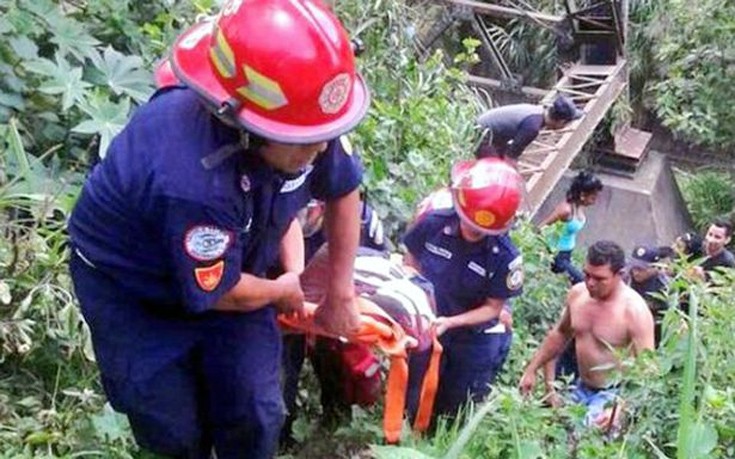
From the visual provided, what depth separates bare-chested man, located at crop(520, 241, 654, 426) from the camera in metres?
5.72

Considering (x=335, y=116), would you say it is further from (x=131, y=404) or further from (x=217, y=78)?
(x=131, y=404)

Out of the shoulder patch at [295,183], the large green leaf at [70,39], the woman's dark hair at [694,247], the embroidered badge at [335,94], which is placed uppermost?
the embroidered badge at [335,94]

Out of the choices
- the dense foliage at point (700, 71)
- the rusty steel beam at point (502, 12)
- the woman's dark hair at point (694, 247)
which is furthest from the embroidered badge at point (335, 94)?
the rusty steel beam at point (502, 12)

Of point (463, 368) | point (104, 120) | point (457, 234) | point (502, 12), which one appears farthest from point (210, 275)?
→ point (502, 12)

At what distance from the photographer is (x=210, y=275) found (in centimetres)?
250

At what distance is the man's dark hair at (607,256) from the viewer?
579cm

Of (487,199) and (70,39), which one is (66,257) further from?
(487,199)

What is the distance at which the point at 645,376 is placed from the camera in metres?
3.17

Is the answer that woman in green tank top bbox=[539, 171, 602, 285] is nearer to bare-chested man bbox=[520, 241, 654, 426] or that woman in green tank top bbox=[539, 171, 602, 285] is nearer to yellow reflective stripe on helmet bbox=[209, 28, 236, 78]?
bare-chested man bbox=[520, 241, 654, 426]

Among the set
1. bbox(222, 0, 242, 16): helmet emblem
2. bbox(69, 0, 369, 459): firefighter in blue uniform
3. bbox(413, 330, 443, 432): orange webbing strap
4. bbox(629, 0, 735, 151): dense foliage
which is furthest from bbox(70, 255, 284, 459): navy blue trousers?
bbox(629, 0, 735, 151): dense foliage

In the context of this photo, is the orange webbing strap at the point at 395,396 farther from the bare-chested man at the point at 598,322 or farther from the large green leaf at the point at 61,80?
the bare-chested man at the point at 598,322

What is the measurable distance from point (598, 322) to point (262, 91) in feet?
12.6

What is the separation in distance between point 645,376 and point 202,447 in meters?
1.23

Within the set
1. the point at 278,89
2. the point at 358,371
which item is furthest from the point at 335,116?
the point at 358,371
